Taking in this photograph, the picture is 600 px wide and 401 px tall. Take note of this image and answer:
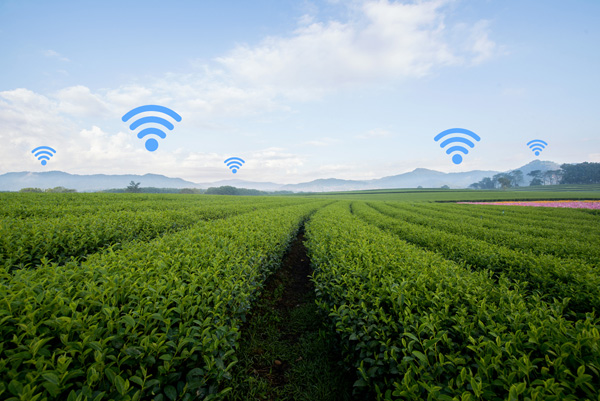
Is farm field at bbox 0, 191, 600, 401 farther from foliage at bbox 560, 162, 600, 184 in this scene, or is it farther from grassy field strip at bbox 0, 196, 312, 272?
foliage at bbox 560, 162, 600, 184

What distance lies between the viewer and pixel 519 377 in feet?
6.07

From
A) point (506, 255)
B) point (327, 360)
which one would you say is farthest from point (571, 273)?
point (327, 360)

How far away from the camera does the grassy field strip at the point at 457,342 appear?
1783mm

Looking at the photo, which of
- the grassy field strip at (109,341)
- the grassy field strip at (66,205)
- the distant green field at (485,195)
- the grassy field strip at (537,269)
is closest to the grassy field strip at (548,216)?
the grassy field strip at (537,269)

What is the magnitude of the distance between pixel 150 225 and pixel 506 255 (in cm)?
1106

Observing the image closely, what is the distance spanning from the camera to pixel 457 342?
2.54 m

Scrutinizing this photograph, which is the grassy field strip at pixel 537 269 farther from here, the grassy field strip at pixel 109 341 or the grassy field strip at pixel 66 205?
the grassy field strip at pixel 66 205

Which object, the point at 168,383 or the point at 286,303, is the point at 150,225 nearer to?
the point at 286,303

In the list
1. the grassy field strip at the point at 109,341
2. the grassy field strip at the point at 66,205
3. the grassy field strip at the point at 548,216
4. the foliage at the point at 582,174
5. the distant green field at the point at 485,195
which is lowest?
the grassy field strip at the point at 548,216

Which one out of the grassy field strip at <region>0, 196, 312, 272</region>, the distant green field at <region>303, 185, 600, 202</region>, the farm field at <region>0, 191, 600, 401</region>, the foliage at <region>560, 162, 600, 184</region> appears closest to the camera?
the farm field at <region>0, 191, 600, 401</region>

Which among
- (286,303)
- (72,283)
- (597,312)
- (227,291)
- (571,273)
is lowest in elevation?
(286,303)

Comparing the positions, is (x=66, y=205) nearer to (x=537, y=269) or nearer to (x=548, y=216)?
(x=537, y=269)

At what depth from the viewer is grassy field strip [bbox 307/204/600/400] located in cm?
178

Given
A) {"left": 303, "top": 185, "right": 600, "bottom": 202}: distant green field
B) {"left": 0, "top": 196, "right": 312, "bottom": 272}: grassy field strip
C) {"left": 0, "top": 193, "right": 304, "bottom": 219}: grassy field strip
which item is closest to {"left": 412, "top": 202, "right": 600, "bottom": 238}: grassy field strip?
{"left": 0, "top": 196, "right": 312, "bottom": 272}: grassy field strip
